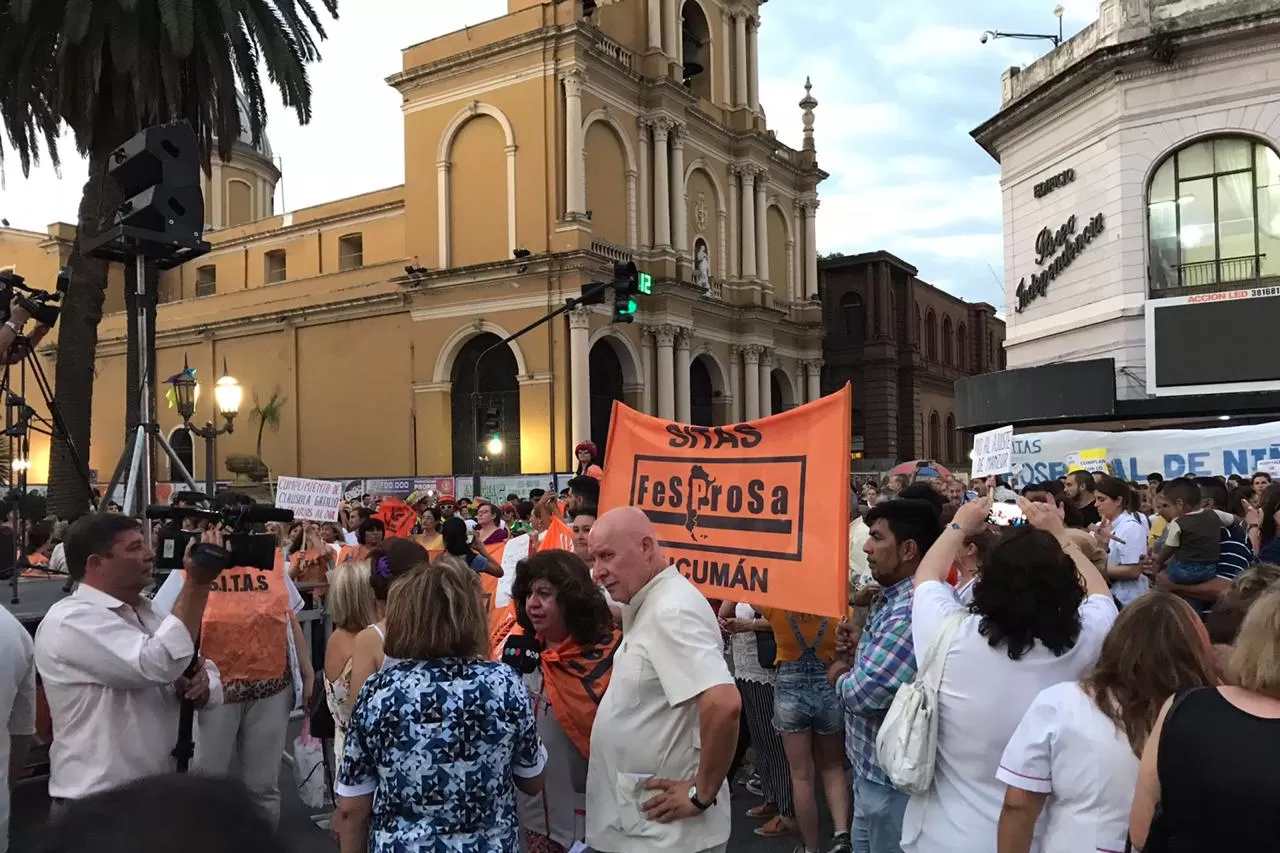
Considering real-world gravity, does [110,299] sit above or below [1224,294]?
above

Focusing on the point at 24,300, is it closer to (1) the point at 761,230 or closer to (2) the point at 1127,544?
(2) the point at 1127,544

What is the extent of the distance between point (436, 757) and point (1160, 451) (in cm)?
1614

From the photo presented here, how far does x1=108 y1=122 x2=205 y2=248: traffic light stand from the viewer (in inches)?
199

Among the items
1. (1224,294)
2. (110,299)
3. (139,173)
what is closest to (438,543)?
(139,173)

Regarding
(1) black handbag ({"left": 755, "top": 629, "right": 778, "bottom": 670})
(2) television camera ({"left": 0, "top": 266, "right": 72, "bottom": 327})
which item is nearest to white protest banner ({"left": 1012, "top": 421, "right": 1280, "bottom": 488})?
(1) black handbag ({"left": 755, "top": 629, "right": 778, "bottom": 670})

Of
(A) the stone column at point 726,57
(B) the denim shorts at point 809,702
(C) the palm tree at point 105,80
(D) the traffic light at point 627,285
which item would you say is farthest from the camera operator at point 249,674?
(A) the stone column at point 726,57

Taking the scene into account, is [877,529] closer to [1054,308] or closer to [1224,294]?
[1224,294]

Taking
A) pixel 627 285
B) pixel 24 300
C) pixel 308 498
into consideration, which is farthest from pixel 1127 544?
pixel 627 285

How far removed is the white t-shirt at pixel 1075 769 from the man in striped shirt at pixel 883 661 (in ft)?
3.07

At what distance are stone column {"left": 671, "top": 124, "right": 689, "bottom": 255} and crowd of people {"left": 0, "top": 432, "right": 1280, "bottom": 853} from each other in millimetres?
32029

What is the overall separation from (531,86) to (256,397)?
1696 cm

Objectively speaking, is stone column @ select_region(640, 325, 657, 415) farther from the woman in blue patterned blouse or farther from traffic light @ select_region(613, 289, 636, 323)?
the woman in blue patterned blouse

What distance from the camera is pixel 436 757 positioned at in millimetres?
3008

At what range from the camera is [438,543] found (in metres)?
10.1
